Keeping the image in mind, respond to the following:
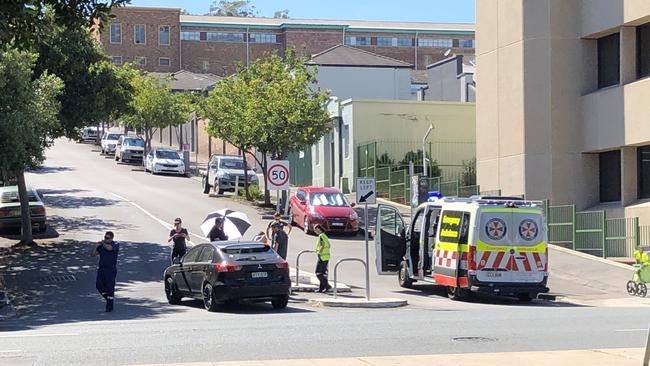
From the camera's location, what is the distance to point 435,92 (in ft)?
222

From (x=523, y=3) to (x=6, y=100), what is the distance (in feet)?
58.6

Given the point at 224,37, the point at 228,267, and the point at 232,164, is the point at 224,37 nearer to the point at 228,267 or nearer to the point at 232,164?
the point at 232,164

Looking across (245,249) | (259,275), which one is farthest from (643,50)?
(259,275)

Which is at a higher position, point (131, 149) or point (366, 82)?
point (366, 82)

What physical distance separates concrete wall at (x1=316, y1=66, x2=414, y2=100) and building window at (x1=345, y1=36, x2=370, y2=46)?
141 ft

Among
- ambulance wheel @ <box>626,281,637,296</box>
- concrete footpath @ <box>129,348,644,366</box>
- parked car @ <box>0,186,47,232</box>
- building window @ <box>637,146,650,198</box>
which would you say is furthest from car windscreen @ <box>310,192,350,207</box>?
concrete footpath @ <box>129,348,644,366</box>

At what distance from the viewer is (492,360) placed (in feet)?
42.4

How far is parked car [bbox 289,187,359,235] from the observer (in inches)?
1464

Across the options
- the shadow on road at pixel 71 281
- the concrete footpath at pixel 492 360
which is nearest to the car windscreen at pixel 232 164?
the shadow on road at pixel 71 281

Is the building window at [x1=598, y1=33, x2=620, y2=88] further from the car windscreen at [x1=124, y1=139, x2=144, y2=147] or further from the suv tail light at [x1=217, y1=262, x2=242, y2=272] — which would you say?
the car windscreen at [x1=124, y1=139, x2=144, y2=147]

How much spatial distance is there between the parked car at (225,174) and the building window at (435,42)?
65131 millimetres

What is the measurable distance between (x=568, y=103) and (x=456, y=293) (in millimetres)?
14151

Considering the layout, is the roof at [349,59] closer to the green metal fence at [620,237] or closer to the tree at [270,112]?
the tree at [270,112]

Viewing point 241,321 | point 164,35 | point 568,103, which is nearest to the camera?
point 241,321
